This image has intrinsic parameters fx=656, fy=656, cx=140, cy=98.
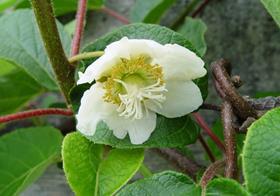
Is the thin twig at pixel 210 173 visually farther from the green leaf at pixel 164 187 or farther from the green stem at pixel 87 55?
the green stem at pixel 87 55

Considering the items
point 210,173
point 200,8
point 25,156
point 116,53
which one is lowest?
point 25,156

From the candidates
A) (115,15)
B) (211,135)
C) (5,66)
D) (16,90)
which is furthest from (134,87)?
(115,15)

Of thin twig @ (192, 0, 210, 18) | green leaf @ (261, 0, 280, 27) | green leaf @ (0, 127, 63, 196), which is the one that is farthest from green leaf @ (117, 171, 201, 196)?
thin twig @ (192, 0, 210, 18)

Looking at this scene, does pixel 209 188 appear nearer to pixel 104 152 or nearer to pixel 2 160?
pixel 104 152

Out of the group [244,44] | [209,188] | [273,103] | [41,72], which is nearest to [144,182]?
[209,188]

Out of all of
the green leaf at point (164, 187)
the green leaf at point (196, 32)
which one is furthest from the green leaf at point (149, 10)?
the green leaf at point (164, 187)

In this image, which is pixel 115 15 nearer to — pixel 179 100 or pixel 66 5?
pixel 66 5
